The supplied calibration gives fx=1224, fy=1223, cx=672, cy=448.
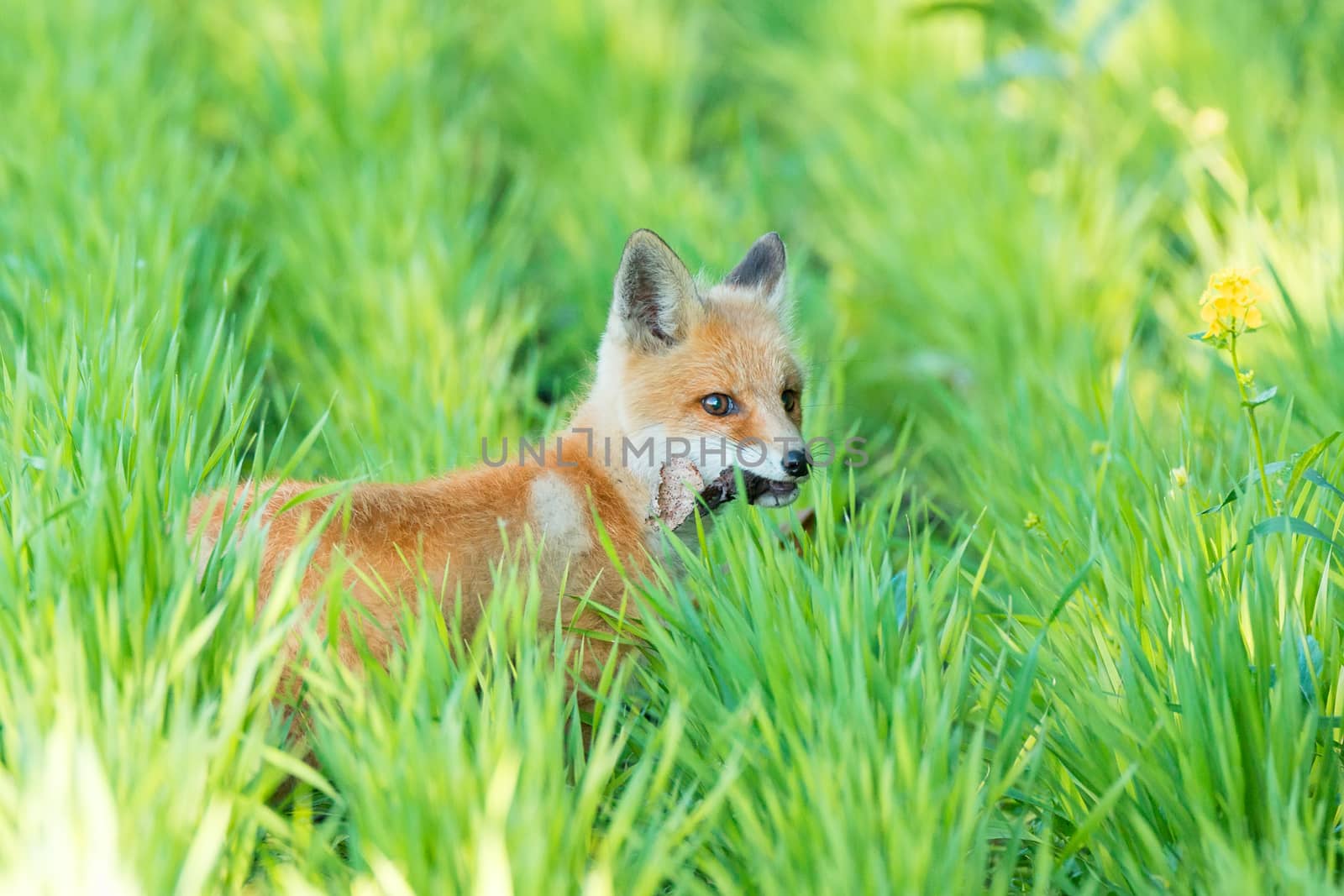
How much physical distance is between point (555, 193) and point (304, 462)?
2.49m

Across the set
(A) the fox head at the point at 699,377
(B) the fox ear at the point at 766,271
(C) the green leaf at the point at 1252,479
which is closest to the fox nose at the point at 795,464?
(A) the fox head at the point at 699,377

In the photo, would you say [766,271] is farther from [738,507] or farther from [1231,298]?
[1231,298]

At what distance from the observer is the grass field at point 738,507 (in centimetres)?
189

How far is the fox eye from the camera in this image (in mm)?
3078

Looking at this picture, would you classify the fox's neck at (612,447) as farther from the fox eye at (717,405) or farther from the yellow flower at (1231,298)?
the yellow flower at (1231,298)

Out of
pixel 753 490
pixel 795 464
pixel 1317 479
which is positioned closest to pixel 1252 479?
pixel 1317 479

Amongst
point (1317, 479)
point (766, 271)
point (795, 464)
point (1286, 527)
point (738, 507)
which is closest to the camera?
point (1286, 527)

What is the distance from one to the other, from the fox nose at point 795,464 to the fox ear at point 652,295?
539 millimetres

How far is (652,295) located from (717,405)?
1.17ft

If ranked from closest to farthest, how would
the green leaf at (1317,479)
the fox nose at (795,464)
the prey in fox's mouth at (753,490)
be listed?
the green leaf at (1317,479), the fox nose at (795,464), the prey in fox's mouth at (753,490)

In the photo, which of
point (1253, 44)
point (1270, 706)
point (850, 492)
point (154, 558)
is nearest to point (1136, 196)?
point (1253, 44)

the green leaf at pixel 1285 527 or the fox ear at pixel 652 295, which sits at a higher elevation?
the fox ear at pixel 652 295

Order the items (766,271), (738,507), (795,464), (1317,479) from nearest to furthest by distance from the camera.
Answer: (1317,479), (738,507), (795,464), (766,271)

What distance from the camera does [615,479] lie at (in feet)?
9.62
